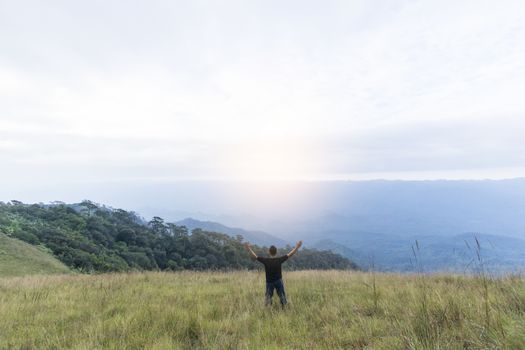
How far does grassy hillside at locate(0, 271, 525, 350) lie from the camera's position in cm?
357

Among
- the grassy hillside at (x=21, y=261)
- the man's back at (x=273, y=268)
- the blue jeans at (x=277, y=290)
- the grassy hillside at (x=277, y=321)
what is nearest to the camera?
the grassy hillside at (x=277, y=321)

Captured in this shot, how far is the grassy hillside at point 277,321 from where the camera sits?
141 inches

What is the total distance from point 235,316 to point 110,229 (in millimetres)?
72117

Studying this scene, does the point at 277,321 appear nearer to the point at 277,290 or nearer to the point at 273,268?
the point at 277,290

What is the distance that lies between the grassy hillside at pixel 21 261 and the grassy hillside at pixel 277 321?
19298 millimetres

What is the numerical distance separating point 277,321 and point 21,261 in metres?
29.2

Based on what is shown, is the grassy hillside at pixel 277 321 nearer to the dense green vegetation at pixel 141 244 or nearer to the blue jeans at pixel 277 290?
the blue jeans at pixel 277 290

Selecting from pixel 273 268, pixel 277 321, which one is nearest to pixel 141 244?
pixel 273 268

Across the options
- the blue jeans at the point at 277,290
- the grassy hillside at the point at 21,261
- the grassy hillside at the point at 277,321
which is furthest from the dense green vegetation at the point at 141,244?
the blue jeans at the point at 277,290

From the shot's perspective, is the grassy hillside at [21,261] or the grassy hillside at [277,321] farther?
the grassy hillside at [21,261]

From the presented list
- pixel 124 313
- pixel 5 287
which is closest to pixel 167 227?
pixel 5 287

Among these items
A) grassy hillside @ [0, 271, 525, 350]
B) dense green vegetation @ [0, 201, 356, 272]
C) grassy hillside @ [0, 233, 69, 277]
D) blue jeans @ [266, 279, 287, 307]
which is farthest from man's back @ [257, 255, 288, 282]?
dense green vegetation @ [0, 201, 356, 272]

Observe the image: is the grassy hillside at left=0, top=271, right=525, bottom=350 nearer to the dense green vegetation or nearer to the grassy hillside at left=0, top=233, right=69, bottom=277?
the grassy hillside at left=0, top=233, right=69, bottom=277

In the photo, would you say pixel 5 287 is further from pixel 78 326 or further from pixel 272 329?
pixel 272 329
